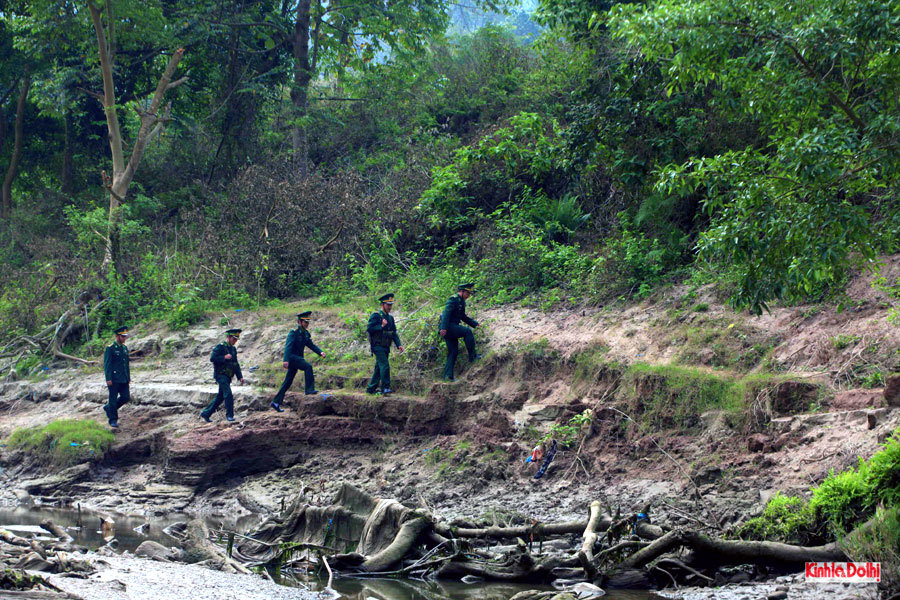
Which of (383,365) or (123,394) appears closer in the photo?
(383,365)

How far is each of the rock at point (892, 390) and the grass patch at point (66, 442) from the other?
12.7 meters

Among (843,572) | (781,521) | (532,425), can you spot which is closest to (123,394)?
(532,425)

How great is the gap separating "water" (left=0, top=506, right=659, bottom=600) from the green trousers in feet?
10.0

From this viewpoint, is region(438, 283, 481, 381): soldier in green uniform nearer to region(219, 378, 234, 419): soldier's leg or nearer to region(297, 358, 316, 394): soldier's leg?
region(297, 358, 316, 394): soldier's leg

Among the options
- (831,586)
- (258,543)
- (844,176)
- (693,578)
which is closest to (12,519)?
(258,543)

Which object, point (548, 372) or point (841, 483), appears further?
point (548, 372)

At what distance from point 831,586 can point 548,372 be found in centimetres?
646

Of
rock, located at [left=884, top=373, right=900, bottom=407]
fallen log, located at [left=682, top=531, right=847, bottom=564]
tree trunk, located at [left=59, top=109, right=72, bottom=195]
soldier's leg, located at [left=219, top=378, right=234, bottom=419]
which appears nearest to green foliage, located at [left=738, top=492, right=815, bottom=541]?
fallen log, located at [left=682, top=531, right=847, bottom=564]

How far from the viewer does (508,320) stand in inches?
574

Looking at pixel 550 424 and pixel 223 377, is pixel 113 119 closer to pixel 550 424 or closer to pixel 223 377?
pixel 223 377

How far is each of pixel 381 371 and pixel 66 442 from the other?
6.06 meters

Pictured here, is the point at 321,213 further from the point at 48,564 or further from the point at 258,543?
the point at 48,564

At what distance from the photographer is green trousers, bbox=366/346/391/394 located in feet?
44.4

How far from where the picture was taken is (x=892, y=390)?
26.6 feet
